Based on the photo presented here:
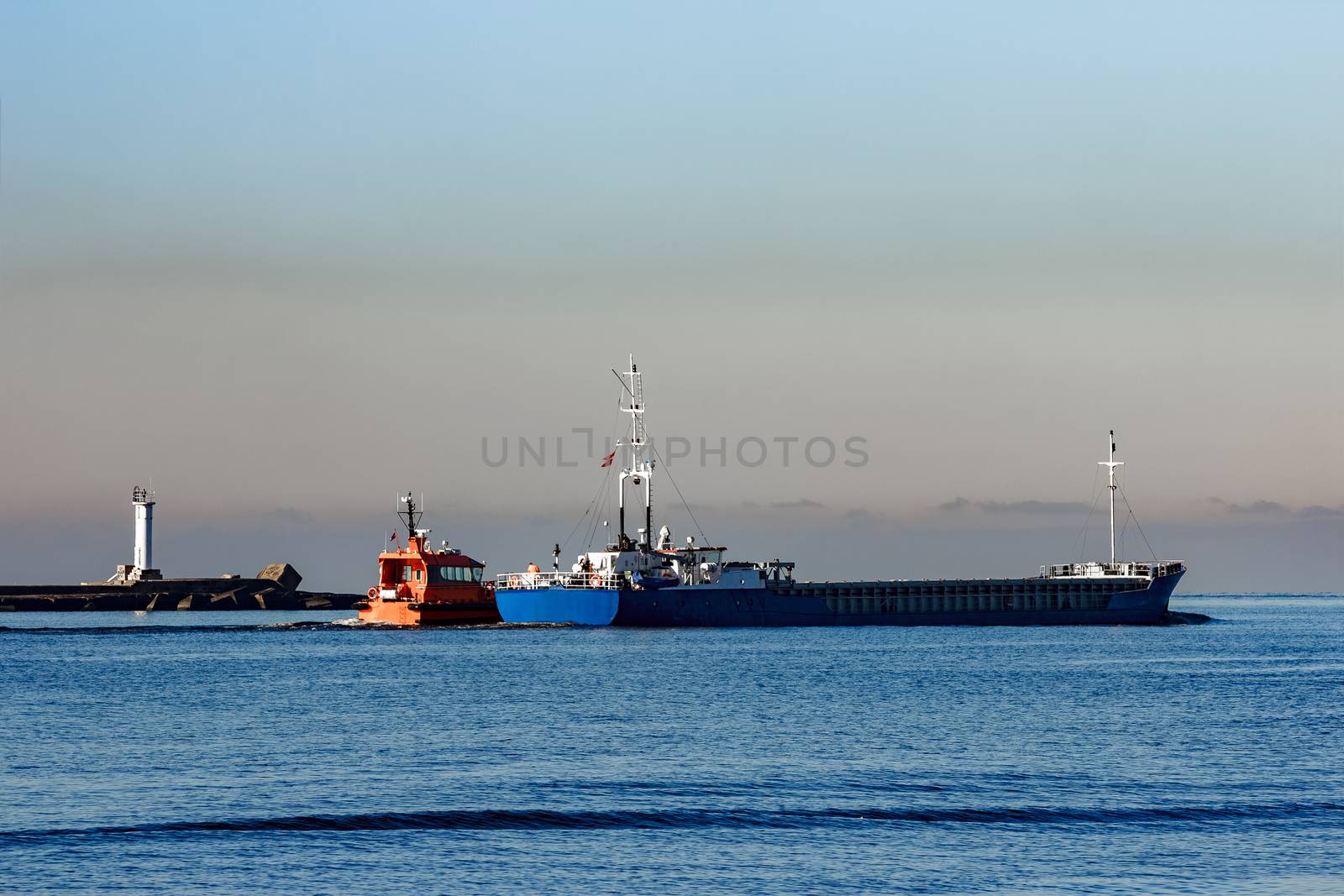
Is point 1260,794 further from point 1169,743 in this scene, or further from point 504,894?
point 504,894

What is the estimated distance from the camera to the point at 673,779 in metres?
40.8

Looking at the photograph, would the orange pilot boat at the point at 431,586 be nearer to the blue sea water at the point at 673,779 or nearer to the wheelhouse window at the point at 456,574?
the wheelhouse window at the point at 456,574

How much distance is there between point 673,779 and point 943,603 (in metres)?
84.8

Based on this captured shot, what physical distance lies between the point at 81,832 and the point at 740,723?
2436 centimetres

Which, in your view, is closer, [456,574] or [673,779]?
[673,779]

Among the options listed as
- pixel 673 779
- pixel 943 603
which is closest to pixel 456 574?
pixel 943 603

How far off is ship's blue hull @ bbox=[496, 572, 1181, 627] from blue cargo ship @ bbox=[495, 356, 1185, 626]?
2.5 inches

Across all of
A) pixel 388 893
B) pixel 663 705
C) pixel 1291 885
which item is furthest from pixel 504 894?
pixel 663 705

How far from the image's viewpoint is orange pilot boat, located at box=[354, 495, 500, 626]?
375ft

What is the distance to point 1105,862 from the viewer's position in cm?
3119

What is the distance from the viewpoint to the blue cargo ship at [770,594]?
351 ft

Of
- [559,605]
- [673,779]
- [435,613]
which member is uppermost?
[559,605]

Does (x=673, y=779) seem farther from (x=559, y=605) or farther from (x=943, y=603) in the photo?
(x=943, y=603)

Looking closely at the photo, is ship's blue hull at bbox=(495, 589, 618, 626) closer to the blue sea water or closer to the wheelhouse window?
the wheelhouse window
